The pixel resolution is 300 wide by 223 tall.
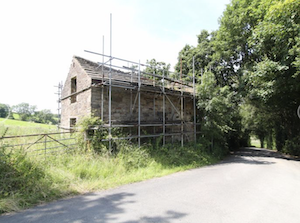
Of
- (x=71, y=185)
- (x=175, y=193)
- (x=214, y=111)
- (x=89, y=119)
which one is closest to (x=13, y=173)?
(x=71, y=185)

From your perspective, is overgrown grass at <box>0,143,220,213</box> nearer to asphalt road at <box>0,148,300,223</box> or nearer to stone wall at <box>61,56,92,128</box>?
asphalt road at <box>0,148,300,223</box>

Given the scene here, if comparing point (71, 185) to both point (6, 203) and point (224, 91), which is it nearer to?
point (6, 203)

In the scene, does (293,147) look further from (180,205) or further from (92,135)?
(92,135)

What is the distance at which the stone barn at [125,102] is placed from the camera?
8.42 m

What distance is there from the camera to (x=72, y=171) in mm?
5527

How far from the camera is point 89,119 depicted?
749 cm

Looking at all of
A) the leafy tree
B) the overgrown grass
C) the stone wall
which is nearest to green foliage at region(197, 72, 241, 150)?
the leafy tree

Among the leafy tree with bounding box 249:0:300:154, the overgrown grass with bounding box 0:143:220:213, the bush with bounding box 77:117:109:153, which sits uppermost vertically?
the leafy tree with bounding box 249:0:300:154

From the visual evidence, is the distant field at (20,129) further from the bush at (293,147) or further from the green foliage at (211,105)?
the bush at (293,147)

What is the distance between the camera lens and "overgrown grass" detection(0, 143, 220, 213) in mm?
4242

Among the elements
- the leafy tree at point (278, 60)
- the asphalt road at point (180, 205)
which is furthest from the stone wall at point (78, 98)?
the leafy tree at point (278, 60)

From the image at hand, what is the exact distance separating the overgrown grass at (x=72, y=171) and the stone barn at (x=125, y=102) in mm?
1349

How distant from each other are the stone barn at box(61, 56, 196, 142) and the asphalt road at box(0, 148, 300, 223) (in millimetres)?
3595

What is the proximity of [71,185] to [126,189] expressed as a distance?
5.02 ft
